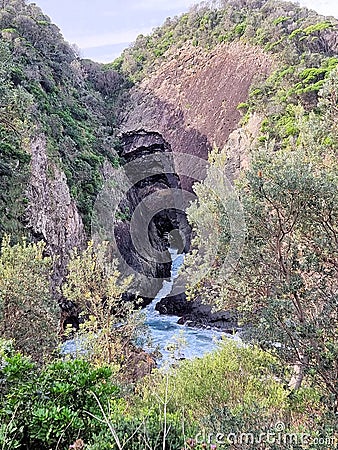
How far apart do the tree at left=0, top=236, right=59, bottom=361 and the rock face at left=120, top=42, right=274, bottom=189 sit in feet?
74.6

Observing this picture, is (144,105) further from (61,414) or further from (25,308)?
(61,414)

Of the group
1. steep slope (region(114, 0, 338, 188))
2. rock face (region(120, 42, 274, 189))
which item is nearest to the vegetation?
steep slope (region(114, 0, 338, 188))

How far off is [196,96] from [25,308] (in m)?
29.2

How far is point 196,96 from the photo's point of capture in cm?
3391

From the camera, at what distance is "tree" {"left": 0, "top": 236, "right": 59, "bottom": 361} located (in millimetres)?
7930

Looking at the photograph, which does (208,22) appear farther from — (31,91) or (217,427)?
(217,427)

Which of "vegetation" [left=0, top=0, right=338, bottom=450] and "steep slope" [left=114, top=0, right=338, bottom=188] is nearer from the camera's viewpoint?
"vegetation" [left=0, top=0, right=338, bottom=450]

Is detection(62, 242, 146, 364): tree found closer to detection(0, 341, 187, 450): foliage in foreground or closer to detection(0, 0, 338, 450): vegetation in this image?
detection(0, 0, 338, 450): vegetation

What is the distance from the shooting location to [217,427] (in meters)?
3.96

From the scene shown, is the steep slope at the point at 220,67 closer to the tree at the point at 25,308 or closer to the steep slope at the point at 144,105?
the steep slope at the point at 144,105

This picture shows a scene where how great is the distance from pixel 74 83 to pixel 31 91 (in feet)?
36.5

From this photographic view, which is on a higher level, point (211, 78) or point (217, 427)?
point (211, 78)

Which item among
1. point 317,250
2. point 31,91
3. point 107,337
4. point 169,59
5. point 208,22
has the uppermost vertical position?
point 208,22

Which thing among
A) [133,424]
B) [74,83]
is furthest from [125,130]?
[133,424]
